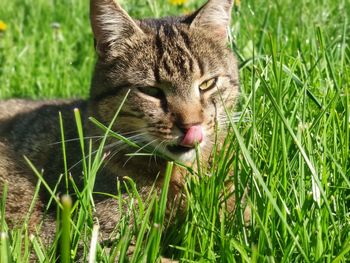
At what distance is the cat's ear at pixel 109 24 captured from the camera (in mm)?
2941

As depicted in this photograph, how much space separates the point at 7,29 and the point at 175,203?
2.99 meters

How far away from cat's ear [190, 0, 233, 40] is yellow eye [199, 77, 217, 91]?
29 centimetres

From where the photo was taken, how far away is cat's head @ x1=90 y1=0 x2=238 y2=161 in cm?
276

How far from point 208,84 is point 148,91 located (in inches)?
10.4

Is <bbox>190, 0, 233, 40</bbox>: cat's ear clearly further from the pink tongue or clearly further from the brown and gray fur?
the pink tongue

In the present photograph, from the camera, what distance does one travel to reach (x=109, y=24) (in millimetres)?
2975

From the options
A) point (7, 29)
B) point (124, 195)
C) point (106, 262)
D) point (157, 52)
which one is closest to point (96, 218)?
point (124, 195)

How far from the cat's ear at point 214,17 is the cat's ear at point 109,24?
0.29 m

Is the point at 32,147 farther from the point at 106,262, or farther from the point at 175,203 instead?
the point at 106,262

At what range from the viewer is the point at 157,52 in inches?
115

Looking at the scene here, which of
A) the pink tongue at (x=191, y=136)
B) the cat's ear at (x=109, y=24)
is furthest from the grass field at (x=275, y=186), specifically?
the cat's ear at (x=109, y=24)

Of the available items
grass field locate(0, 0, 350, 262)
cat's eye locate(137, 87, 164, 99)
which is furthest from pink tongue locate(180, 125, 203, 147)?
cat's eye locate(137, 87, 164, 99)

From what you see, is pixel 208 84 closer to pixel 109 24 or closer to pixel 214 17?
pixel 214 17

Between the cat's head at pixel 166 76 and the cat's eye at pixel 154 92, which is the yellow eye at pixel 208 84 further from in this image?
the cat's eye at pixel 154 92
